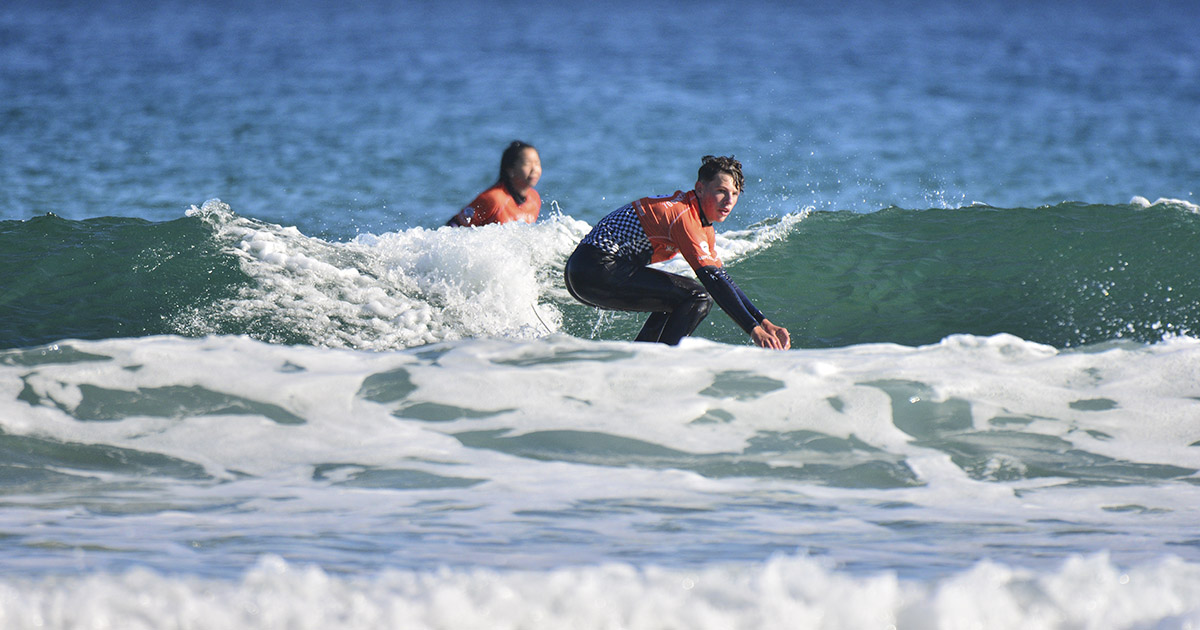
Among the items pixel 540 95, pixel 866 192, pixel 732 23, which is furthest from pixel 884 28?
pixel 866 192

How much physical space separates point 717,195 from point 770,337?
815 millimetres

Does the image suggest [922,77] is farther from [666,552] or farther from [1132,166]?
[666,552]

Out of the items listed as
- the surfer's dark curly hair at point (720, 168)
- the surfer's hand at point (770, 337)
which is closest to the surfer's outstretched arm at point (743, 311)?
the surfer's hand at point (770, 337)

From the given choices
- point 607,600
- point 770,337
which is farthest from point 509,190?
point 607,600

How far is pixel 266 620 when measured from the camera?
2.19 meters

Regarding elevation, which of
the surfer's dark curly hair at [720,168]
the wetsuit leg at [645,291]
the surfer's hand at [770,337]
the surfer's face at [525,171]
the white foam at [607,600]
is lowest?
the white foam at [607,600]

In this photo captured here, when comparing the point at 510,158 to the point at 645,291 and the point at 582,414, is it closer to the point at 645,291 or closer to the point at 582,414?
the point at 645,291

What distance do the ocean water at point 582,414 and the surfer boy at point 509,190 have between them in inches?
18.6

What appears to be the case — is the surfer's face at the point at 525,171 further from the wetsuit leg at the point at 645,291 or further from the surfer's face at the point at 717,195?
the surfer's face at the point at 717,195

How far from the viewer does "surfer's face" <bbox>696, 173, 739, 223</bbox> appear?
5117 millimetres

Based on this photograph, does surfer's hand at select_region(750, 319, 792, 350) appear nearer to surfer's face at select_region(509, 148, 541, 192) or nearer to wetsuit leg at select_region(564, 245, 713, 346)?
wetsuit leg at select_region(564, 245, 713, 346)

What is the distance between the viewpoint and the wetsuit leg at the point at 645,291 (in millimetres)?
5359

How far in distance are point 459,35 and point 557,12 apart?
199 inches

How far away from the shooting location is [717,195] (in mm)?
5129
